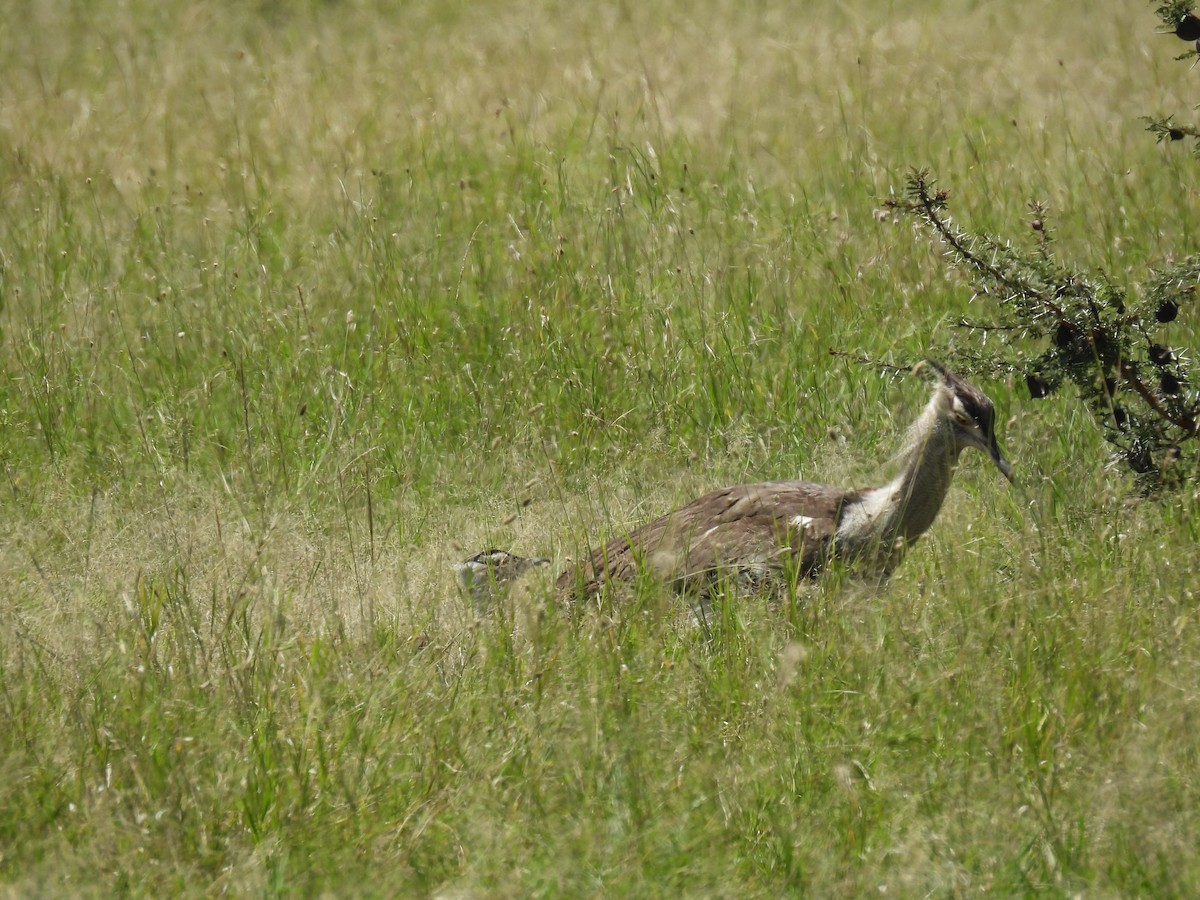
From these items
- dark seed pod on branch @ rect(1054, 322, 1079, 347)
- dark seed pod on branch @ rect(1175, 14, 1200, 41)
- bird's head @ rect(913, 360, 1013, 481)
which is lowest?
bird's head @ rect(913, 360, 1013, 481)

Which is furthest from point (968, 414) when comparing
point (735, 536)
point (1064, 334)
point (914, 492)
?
point (735, 536)

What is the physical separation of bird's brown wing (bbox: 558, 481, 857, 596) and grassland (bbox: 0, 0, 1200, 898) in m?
0.36

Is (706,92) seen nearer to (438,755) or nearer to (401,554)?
(401,554)

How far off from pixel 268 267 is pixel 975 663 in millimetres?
5083

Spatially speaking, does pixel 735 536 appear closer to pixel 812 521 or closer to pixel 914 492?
pixel 812 521

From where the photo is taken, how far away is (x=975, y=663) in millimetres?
4406

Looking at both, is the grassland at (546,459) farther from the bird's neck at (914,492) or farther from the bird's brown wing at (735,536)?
the bird's brown wing at (735,536)

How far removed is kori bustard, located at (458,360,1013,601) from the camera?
17.6 feet

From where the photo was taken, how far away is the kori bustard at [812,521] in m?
5.36

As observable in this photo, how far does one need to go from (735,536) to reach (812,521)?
0.30 metres

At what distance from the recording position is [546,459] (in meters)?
6.62

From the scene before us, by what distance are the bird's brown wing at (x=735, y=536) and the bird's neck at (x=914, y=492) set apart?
10 cm

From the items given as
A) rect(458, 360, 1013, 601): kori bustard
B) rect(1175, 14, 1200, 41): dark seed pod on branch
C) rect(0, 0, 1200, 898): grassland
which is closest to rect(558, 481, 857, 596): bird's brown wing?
rect(458, 360, 1013, 601): kori bustard

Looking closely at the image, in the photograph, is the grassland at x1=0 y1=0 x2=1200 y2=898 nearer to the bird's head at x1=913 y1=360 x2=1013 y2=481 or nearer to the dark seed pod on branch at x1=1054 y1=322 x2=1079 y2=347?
the bird's head at x1=913 y1=360 x2=1013 y2=481
